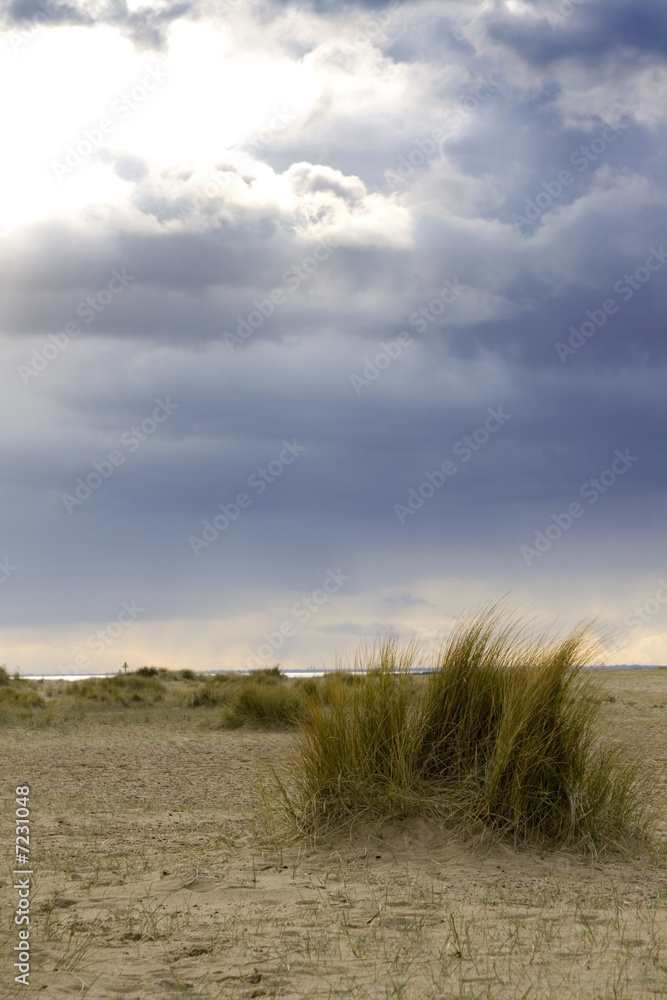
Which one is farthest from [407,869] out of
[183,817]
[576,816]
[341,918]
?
[183,817]

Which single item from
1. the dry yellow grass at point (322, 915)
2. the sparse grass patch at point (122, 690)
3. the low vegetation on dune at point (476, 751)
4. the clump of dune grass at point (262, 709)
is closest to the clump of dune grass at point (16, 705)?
the sparse grass patch at point (122, 690)

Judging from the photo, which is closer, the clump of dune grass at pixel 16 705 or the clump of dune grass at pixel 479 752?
the clump of dune grass at pixel 479 752

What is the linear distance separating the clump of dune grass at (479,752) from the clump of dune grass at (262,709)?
10659 millimetres

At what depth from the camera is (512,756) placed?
643cm

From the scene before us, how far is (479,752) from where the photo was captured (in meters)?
6.68

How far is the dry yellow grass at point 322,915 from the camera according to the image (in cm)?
409

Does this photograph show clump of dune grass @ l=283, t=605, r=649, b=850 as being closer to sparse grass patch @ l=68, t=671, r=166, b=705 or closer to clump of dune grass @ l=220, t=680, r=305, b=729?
clump of dune grass @ l=220, t=680, r=305, b=729

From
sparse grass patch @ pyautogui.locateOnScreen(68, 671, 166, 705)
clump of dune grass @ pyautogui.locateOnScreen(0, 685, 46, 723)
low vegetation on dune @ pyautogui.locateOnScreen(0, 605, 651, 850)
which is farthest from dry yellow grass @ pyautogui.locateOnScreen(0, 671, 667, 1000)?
sparse grass patch @ pyautogui.locateOnScreen(68, 671, 166, 705)

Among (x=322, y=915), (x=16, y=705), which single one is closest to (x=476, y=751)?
(x=322, y=915)

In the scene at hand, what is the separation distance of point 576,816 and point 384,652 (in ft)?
6.31

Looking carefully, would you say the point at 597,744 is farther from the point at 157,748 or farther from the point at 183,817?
the point at 157,748

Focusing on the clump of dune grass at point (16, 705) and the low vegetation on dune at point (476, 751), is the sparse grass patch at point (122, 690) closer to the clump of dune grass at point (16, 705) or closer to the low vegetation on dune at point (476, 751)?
the clump of dune grass at point (16, 705)

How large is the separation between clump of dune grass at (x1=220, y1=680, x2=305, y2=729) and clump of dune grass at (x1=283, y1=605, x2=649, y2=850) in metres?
10.7

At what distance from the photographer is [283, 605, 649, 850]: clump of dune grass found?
6402 mm
